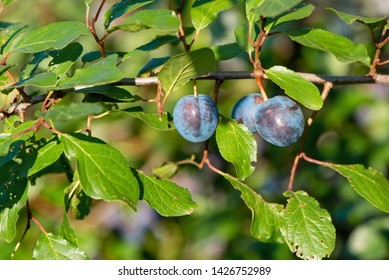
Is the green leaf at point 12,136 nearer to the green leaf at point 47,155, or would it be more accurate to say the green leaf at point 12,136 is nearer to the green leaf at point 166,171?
the green leaf at point 47,155

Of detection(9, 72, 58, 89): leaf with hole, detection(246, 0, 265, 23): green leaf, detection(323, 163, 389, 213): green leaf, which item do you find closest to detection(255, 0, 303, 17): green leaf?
detection(246, 0, 265, 23): green leaf

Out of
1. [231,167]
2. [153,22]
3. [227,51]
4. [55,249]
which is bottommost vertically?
[231,167]

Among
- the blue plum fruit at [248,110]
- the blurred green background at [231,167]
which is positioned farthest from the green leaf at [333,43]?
the blurred green background at [231,167]

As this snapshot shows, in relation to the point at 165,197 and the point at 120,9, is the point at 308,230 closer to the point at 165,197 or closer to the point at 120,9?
the point at 165,197

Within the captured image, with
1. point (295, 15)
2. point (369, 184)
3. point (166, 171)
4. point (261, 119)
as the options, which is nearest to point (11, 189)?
point (166, 171)

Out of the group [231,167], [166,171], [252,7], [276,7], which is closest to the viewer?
[276,7]

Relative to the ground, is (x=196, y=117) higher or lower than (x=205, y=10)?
lower
